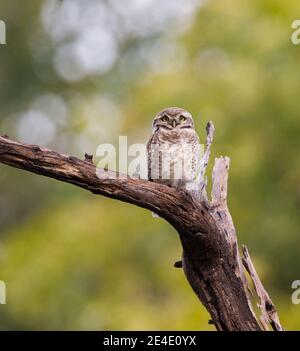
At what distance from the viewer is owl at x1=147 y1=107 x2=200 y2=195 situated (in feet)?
20.8

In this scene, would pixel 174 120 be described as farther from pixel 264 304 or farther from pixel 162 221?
pixel 162 221

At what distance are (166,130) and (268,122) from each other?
505 centimetres

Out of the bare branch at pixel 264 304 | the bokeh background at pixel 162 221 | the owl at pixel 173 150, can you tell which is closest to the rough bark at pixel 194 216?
the bare branch at pixel 264 304

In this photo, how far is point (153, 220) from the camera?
11227mm

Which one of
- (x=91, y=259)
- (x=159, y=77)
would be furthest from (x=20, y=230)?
(x=159, y=77)

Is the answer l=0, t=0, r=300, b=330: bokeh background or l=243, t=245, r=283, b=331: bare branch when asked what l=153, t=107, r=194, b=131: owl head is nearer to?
l=243, t=245, r=283, b=331: bare branch

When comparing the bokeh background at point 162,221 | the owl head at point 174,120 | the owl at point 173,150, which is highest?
the bokeh background at point 162,221

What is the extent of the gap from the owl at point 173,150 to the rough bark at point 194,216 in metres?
0.76

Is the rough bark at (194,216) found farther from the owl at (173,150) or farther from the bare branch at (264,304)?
the owl at (173,150)

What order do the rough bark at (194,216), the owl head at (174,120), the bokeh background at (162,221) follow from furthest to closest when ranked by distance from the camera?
the bokeh background at (162,221)
the owl head at (174,120)
the rough bark at (194,216)

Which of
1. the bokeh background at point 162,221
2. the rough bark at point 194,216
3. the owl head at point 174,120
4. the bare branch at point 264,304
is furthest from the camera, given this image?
the bokeh background at point 162,221

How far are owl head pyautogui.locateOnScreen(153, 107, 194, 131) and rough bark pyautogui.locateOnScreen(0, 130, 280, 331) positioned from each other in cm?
108

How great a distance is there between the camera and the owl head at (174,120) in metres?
6.64

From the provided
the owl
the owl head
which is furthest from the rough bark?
the owl head
